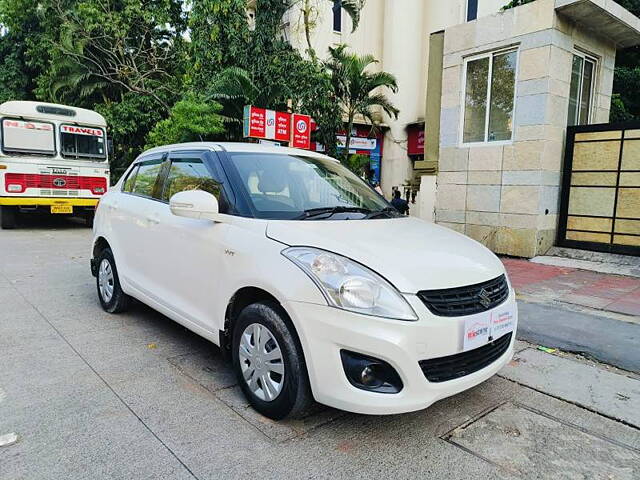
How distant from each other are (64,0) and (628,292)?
760 inches

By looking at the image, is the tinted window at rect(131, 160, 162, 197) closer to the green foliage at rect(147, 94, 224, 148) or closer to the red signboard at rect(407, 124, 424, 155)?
the green foliage at rect(147, 94, 224, 148)

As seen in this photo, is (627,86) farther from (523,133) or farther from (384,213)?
(384,213)

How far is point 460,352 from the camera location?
2604 mm

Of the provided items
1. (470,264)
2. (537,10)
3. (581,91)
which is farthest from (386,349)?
(581,91)

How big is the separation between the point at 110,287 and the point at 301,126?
26.0 ft

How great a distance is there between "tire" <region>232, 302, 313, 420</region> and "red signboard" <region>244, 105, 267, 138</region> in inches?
338

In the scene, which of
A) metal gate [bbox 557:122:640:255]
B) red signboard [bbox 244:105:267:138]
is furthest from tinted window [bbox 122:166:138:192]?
metal gate [bbox 557:122:640:255]

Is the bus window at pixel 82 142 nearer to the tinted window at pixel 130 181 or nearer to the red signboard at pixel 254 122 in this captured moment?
the red signboard at pixel 254 122

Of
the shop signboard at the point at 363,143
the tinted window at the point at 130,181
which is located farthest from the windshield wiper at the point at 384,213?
the shop signboard at the point at 363,143

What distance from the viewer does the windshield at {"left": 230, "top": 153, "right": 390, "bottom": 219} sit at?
10.9 ft

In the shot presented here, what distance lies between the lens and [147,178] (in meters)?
4.61

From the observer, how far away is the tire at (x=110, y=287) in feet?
15.9

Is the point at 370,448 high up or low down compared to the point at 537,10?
down

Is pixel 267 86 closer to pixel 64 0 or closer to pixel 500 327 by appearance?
pixel 64 0
